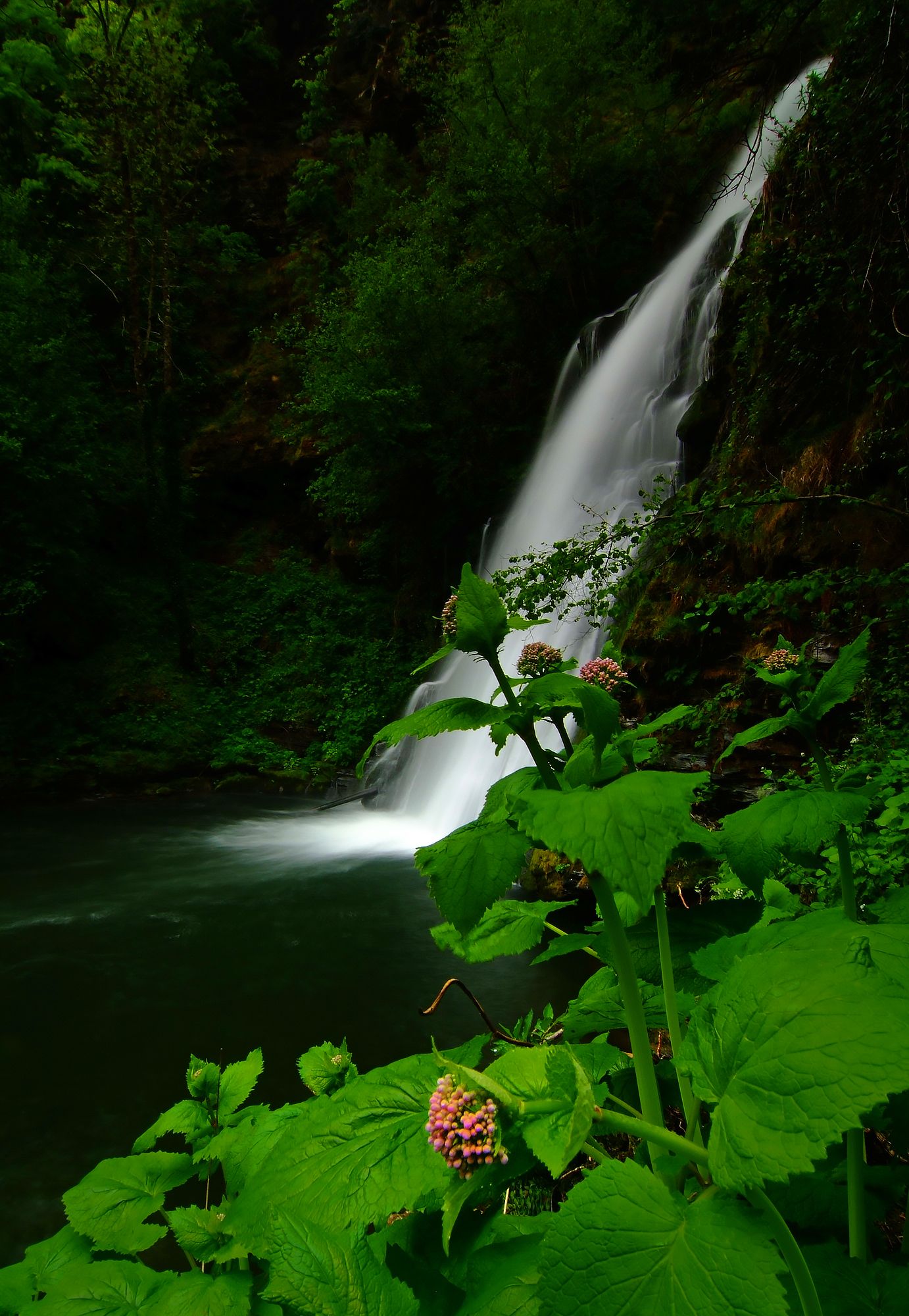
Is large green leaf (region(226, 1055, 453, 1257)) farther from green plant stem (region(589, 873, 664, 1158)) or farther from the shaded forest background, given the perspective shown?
the shaded forest background

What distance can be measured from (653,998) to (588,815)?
60 cm

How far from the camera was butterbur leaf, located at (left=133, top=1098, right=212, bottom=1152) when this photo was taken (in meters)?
1.33

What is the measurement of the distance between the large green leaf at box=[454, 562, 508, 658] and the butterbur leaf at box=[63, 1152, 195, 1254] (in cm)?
121

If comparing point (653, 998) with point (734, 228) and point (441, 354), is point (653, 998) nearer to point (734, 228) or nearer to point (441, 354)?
point (734, 228)

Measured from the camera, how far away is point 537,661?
119 centimetres

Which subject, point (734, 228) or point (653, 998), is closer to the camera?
point (653, 998)

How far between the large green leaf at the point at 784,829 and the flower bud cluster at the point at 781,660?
1.23 feet

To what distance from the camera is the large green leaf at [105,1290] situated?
1003 millimetres

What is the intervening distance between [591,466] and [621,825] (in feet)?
35.2

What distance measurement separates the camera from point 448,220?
46.5 feet

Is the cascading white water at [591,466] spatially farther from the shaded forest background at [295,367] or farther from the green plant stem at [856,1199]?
the green plant stem at [856,1199]

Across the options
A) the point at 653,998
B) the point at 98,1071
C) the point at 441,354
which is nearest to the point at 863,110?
the point at 653,998

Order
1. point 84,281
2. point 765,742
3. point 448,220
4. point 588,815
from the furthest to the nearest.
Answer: point 84,281 < point 448,220 < point 765,742 < point 588,815

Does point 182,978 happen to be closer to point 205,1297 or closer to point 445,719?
point 205,1297
